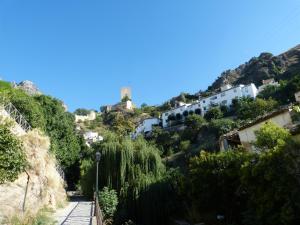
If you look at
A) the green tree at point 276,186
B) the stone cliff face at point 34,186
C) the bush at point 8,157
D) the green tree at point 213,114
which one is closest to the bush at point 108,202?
the stone cliff face at point 34,186

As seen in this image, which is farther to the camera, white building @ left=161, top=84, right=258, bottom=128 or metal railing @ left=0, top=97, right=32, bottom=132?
white building @ left=161, top=84, right=258, bottom=128

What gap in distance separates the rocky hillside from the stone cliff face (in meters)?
67.1

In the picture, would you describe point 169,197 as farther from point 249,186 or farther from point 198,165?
point 249,186

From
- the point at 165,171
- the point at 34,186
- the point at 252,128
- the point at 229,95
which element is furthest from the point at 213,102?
the point at 34,186

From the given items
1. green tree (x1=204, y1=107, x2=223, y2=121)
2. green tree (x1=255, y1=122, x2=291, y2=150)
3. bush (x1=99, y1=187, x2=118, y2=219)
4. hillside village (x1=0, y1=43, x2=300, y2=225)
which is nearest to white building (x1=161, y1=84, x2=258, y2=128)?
green tree (x1=204, y1=107, x2=223, y2=121)

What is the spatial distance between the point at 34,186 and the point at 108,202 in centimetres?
485

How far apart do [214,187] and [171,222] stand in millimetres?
5284

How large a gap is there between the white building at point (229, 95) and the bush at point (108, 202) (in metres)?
51.6

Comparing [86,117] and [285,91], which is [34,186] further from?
[86,117]

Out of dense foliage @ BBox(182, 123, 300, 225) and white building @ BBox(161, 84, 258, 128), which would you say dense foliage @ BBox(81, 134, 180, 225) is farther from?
white building @ BBox(161, 84, 258, 128)

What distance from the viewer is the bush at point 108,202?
18234mm

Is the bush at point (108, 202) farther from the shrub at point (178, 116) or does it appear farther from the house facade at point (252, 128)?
the shrub at point (178, 116)

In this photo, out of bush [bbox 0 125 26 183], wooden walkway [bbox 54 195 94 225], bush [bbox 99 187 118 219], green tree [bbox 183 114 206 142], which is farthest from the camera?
green tree [bbox 183 114 206 142]

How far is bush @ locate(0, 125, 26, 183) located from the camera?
32.8 feet
